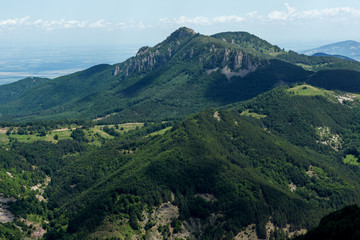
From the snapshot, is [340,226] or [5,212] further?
[5,212]

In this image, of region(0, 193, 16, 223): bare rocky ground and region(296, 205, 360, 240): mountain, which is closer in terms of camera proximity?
region(296, 205, 360, 240): mountain

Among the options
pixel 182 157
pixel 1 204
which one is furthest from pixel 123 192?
pixel 1 204

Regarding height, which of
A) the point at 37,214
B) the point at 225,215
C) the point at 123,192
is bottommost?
the point at 37,214

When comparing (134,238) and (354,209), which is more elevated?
(354,209)

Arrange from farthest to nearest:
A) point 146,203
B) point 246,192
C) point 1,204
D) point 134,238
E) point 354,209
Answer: point 1,204 → point 246,192 → point 146,203 → point 134,238 → point 354,209

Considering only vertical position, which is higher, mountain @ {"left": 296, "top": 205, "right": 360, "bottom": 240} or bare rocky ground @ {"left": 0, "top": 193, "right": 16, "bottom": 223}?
mountain @ {"left": 296, "top": 205, "right": 360, "bottom": 240}

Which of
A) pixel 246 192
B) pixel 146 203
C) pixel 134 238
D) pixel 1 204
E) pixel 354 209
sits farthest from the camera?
pixel 1 204

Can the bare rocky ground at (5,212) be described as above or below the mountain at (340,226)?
below

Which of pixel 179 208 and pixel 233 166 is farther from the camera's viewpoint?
pixel 233 166

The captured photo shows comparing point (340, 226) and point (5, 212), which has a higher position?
point (340, 226)

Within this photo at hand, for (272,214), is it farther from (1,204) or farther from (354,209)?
(1,204)

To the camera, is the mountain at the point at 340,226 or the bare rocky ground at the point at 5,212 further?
the bare rocky ground at the point at 5,212
